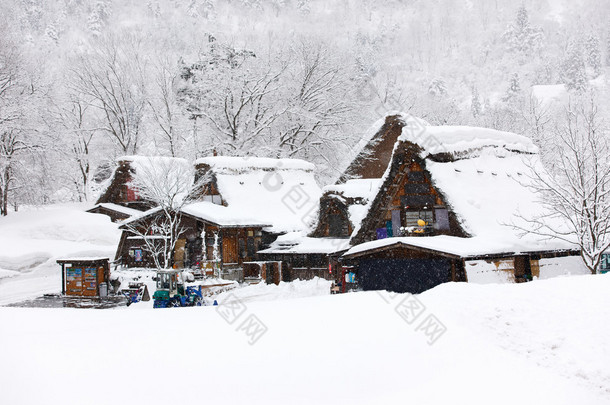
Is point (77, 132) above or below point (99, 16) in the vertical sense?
below

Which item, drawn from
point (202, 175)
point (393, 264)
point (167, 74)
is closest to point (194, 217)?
point (202, 175)

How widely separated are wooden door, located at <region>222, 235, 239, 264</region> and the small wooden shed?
7856 millimetres

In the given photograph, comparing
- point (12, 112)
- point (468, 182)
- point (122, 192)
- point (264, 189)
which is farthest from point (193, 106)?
point (468, 182)

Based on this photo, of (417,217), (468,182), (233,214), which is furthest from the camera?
(233,214)

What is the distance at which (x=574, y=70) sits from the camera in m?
85.8

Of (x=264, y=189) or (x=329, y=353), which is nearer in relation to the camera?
(x=329, y=353)

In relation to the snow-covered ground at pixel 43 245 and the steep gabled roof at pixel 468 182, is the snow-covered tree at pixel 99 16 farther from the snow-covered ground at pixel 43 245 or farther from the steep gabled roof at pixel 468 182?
the steep gabled roof at pixel 468 182

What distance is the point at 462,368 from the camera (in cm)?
969

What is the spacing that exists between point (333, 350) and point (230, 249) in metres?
22.1

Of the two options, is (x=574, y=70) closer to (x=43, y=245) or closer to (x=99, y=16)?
(x=43, y=245)

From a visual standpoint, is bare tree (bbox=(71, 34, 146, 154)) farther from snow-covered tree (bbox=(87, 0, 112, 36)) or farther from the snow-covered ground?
snow-covered tree (bbox=(87, 0, 112, 36))

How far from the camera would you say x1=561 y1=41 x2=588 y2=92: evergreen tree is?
83.8 m

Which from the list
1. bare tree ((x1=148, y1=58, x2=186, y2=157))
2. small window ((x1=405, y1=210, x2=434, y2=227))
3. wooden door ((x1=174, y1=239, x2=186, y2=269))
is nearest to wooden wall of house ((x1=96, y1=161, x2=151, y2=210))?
bare tree ((x1=148, y1=58, x2=186, y2=157))

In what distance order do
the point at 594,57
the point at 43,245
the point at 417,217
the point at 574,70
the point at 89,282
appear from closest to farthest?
the point at 417,217 → the point at 89,282 → the point at 43,245 → the point at 574,70 → the point at 594,57
